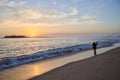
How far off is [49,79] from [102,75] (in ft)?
8.27

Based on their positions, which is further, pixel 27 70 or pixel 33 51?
pixel 33 51

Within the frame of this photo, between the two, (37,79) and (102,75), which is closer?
(102,75)

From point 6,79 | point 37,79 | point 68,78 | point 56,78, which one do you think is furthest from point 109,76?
point 6,79

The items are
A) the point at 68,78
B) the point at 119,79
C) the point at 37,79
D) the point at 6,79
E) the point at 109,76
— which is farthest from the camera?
the point at 6,79

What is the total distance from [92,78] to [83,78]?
1.47 feet

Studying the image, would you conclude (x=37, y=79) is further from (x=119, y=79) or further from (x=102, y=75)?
(x=119, y=79)

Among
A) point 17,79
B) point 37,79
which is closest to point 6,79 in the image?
point 17,79

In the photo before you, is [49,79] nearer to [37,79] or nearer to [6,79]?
[37,79]

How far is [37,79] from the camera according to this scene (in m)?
8.22

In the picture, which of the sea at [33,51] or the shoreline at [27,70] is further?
the sea at [33,51]

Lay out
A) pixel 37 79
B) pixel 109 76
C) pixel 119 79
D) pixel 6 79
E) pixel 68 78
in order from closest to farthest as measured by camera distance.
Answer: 1. pixel 119 79
2. pixel 109 76
3. pixel 68 78
4. pixel 37 79
5. pixel 6 79

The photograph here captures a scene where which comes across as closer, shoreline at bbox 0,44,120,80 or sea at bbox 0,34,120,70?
shoreline at bbox 0,44,120,80

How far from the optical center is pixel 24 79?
8.52 meters

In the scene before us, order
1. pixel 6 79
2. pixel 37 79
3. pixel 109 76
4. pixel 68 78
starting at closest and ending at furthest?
pixel 109 76
pixel 68 78
pixel 37 79
pixel 6 79
